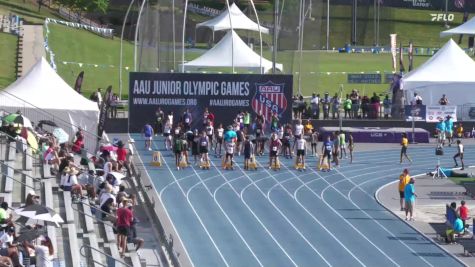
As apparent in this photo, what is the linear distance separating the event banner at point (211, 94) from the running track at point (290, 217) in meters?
3.47

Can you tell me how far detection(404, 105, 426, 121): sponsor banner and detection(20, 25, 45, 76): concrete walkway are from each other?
18.2 meters

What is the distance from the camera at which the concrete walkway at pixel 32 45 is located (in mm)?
65312

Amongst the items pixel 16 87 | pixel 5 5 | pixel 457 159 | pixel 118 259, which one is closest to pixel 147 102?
pixel 16 87

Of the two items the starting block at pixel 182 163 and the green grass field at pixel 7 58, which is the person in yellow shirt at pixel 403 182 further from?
the green grass field at pixel 7 58

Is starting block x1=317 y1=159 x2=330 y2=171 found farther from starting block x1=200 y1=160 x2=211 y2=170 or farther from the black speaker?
the black speaker

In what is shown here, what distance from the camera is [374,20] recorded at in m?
89.1

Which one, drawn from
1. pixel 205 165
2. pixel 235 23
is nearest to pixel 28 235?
pixel 205 165

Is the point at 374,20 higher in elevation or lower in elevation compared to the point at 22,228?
higher

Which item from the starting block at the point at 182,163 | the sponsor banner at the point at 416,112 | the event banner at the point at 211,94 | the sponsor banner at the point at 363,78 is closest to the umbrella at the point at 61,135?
the starting block at the point at 182,163

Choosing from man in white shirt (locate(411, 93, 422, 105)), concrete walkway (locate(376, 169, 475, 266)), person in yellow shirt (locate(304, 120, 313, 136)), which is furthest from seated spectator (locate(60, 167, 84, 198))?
man in white shirt (locate(411, 93, 422, 105))

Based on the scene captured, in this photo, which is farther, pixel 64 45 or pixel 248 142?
pixel 64 45

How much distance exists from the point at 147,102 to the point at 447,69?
12.0 metres

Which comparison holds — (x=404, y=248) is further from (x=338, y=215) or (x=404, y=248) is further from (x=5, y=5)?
(x=5, y=5)

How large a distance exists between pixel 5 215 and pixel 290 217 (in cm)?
1261
